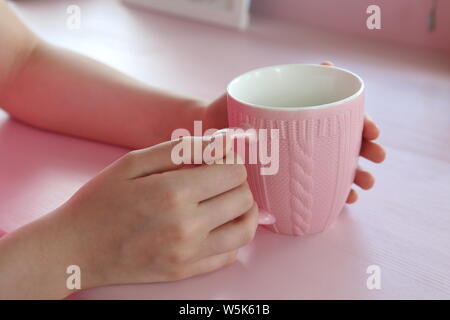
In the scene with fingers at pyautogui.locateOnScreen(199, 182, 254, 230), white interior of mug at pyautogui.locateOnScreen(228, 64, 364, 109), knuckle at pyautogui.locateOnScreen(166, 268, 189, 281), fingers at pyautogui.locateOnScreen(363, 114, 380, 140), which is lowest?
knuckle at pyautogui.locateOnScreen(166, 268, 189, 281)

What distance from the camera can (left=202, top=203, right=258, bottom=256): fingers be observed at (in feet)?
1.49

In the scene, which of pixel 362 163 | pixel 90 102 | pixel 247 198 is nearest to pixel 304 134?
pixel 247 198

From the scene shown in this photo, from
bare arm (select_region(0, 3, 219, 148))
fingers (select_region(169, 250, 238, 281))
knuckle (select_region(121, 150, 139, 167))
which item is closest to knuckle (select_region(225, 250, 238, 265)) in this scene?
fingers (select_region(169, 250, 238, 281))

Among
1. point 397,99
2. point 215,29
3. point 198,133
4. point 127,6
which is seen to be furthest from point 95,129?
point 127,6

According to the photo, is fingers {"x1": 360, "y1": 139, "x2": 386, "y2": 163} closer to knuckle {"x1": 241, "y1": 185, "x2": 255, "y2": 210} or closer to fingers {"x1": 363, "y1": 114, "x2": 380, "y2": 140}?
fingers {"x1": 363, "y1": 114, "x2": 380, "y2": 140}

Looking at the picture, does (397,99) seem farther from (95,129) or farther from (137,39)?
(137,39)

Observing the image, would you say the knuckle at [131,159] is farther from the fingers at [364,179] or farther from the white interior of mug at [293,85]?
the fingers at [364,179]

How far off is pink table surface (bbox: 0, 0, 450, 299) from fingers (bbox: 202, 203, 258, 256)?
0.09 feet

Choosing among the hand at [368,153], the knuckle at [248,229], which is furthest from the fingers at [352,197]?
the knuckle at [248,229]

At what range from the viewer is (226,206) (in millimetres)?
449

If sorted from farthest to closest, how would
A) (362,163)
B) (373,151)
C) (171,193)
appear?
(362,163) < (373,151) < (171,193)

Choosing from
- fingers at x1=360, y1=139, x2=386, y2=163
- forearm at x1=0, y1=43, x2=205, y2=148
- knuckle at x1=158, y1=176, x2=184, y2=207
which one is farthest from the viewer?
forearm at x1=0, y1=43, x2=205, y2=148

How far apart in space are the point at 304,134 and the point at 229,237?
0.30 feet

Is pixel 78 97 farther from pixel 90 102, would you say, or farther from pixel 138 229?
pixel 138 229
